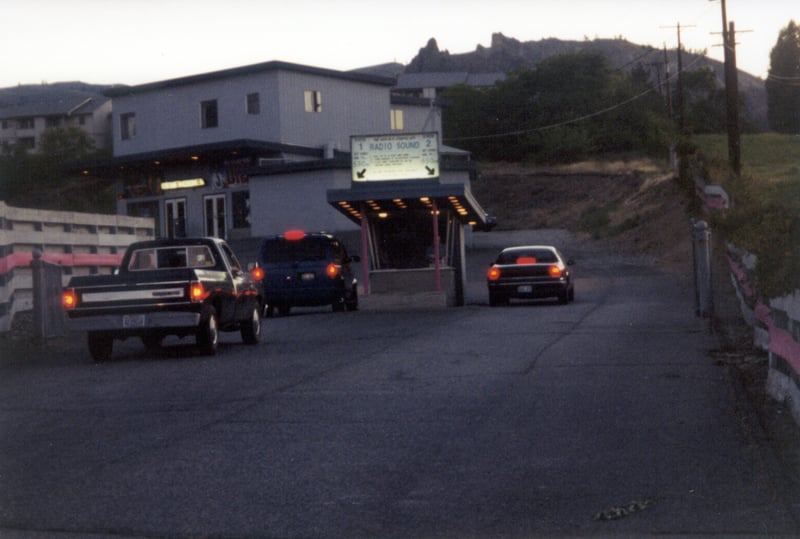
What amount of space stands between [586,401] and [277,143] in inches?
1848

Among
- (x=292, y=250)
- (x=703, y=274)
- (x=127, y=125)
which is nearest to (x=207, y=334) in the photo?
(x=703, y=274)

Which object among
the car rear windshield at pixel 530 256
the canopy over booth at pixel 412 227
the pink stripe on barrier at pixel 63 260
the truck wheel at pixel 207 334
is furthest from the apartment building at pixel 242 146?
the truck wheel at pixel 207 334

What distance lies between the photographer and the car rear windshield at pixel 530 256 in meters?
30.5

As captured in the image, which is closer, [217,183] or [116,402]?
[116,402]

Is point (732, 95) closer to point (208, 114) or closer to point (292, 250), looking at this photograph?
point (292, 250)

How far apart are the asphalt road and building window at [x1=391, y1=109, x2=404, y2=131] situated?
5348cm

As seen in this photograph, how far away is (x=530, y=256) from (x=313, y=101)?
107 feet

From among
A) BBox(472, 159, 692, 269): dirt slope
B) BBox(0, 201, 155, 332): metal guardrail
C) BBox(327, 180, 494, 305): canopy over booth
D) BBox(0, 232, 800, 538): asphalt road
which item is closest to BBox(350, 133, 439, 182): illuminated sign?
BBox(327, 180, 494, 305): canopy over booth

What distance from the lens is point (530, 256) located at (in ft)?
101

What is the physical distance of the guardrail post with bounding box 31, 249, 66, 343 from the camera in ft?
63.5

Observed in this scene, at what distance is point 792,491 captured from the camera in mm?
7660

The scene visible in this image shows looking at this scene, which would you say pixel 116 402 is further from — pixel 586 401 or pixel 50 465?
pixel 586 401

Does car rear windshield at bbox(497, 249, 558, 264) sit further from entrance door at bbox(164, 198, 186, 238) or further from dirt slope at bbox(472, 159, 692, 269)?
entrance door at bbox(164, 198, 186, 238)

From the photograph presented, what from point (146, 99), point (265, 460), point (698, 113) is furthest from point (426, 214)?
point (698, 113)
